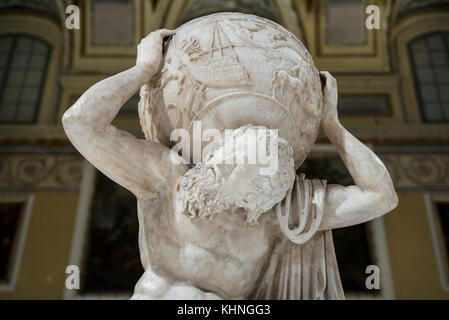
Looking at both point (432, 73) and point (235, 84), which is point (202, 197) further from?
point (432, 73)

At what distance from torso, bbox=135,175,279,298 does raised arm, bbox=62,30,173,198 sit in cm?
14

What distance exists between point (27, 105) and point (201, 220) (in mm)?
7761

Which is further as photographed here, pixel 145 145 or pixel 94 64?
pixel 94 64

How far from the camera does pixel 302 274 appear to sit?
2.71 metres

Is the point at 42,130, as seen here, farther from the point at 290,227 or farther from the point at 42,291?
the point at 290,227

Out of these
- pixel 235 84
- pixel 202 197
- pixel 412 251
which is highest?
pixel 412 251

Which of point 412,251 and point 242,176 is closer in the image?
point 242,176

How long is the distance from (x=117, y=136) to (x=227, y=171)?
1.96 ft

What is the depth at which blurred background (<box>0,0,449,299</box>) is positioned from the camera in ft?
24.5

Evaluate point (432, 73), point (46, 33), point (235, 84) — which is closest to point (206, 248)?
point (235, 84)

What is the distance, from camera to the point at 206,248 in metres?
2.54

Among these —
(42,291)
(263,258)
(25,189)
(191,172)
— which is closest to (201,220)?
(191,172)

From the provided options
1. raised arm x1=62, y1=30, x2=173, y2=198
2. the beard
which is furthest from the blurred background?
the beard

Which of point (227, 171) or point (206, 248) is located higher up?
point (227, 171)
